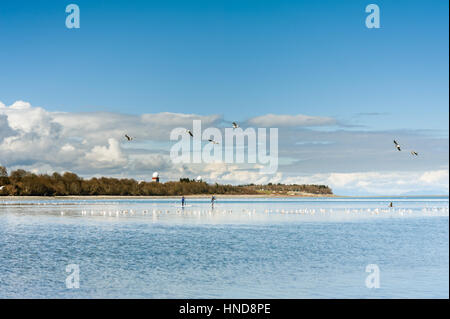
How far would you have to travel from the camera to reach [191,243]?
120 ft

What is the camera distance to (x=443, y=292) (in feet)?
66.4

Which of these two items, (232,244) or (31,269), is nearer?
(31,269)

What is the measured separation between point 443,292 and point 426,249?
14765 millimetres

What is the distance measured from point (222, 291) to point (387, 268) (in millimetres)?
10398
